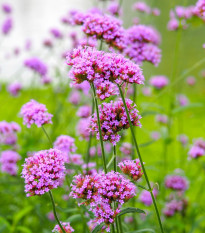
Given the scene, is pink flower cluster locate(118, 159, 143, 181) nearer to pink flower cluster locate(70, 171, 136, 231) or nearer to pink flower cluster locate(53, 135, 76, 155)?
pink flower cluster locate(70, 171, 136, 231)

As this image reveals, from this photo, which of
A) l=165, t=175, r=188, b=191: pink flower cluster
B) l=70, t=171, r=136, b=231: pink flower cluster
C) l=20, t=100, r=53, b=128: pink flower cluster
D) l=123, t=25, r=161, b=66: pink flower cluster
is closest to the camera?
l=70, t=171, r=136, b=231: pink flower cluster

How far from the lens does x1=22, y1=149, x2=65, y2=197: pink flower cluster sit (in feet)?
3.35

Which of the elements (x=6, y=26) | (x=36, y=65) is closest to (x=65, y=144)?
(x=36, y=65)

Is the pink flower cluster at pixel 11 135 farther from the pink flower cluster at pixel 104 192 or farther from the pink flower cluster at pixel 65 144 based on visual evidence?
the pink flower cluster at pixel 104 192

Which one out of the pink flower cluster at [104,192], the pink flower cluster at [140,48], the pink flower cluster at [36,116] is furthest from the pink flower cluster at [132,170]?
the pink flower cluster at [140,48]

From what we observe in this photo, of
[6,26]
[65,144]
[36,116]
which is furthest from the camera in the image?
[6,26]

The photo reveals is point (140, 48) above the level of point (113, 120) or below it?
above

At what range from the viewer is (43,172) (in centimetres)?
103

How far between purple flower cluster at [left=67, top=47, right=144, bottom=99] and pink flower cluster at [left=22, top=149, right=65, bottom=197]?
0.86 ft

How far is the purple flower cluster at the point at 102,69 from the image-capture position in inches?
41.4

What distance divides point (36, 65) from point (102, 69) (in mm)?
1938

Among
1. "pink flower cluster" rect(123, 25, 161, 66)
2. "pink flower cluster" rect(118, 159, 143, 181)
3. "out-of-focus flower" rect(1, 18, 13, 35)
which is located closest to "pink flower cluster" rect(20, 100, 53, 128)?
"pink flower cluster" rect(118, 159, 143, 181)

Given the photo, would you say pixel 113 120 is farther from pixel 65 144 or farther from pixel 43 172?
pixel 65 144

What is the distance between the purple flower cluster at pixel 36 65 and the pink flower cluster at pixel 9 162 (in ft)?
2.90
